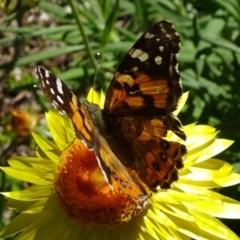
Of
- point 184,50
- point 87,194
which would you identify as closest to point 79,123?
point 87,194

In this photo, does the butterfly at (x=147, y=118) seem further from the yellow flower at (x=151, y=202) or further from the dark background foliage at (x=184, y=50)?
the dark background foliage at (x=184, y=50)

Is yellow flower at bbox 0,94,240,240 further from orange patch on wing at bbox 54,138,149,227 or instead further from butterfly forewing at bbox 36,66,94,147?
butterfly forewing at bbox 36,66,94,147

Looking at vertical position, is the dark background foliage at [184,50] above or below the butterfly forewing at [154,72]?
below

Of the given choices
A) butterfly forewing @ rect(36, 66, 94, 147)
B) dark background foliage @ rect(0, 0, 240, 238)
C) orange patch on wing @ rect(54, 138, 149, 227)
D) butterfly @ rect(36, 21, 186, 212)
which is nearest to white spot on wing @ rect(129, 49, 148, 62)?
butterfly @ rect(36, 21, 186, 212)

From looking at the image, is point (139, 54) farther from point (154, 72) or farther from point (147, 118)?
point (147, 118)

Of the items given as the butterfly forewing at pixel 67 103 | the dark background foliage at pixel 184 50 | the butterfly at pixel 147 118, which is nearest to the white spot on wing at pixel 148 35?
the butterfly at pixel 147 118

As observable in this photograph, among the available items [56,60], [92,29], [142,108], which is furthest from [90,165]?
[56,60]
